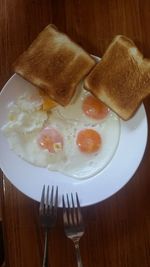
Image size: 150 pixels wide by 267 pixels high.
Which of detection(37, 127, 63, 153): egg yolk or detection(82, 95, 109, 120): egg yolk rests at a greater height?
detection(82, 95, 109, 120): egg yolk

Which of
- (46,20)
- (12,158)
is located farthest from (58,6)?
(12,158)

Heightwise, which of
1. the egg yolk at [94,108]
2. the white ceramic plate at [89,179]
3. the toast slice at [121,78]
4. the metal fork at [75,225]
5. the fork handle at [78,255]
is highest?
the toast slice at [121,78]

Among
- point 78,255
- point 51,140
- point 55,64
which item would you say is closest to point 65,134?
point 51,140

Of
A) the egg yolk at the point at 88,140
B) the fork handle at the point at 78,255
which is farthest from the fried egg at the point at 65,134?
the fork handle at the point at 78,255

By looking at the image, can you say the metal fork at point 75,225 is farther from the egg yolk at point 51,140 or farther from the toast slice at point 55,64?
the toast slice at point 55,64

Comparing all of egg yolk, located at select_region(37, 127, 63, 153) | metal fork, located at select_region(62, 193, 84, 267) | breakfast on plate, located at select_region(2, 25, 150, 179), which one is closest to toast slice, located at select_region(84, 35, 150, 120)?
breakfast on plate, located at select_region(2, 25, 150, 179)

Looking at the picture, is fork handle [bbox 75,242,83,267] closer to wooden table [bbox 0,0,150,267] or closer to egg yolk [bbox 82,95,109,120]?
wooden table [bbox 0,0,150,267]

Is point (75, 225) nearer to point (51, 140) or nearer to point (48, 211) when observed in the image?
point (48, 211)

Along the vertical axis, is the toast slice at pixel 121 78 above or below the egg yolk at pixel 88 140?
above

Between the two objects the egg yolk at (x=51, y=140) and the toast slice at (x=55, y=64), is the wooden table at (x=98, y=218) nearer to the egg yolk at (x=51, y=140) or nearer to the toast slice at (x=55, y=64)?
the toast slice at (x=55, y=64)

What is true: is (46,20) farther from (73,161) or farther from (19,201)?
(19,201)
